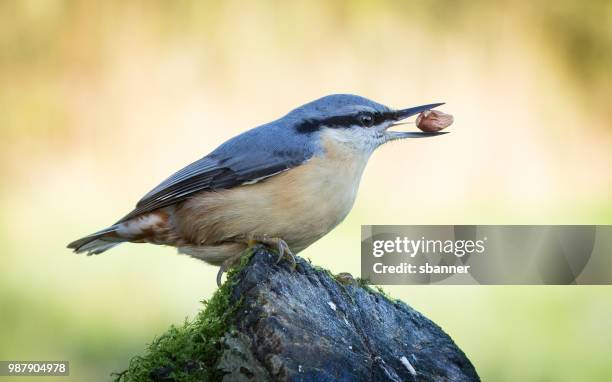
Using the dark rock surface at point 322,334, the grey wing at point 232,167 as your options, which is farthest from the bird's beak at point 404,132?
the dark rock surface at point 322,334

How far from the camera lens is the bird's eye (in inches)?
138

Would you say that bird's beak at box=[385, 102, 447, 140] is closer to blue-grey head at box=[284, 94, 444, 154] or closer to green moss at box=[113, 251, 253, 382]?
blue-grey head at box=[284, 94, 444, 154]

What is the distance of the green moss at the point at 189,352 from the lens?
2.33 m

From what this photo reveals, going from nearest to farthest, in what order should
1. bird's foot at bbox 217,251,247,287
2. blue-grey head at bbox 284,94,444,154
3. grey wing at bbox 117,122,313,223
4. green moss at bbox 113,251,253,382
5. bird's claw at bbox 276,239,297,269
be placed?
green moss at bbox 113,251,253,382 → bird's claw at bbox 276,239,297,269 → bird's foot at bbox 217,251,247,287 → grey wing at bbox 117,122,313,223 → blue-grey head at bbox 284,94,444,154

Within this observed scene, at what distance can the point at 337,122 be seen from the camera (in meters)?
3.48

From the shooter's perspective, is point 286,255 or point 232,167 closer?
point 286,255

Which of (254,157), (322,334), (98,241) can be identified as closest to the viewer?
(322,334)

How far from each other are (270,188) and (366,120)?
1.88 feet

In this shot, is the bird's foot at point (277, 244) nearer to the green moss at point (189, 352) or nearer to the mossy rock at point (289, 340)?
the mossy rock at point (289, 340)

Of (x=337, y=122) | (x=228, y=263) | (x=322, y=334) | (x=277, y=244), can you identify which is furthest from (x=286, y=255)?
(x=337, y=122)

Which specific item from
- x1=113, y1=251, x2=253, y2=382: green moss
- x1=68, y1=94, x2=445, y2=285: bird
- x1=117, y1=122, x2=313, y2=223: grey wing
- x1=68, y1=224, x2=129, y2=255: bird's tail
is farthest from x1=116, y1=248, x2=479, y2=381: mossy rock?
x1=68, y1=224, x2=129, y2=255: bird's tail

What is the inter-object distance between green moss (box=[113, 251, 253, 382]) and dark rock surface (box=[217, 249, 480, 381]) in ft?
0.11

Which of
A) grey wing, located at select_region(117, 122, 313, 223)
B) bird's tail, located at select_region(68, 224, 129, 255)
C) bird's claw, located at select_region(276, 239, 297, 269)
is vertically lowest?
bird's claw, located at select_region(276, 239, 297, 269)

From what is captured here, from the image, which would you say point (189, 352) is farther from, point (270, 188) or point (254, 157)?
point (254, 157)
